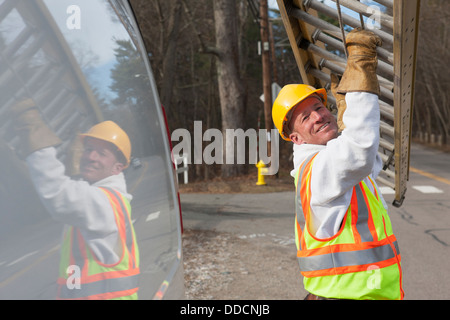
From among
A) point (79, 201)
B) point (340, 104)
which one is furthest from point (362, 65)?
point (79, 201)

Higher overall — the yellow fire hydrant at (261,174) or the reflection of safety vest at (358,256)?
the reflection of safety vest at (358,256)

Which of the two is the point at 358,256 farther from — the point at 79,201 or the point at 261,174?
the point at 261,174

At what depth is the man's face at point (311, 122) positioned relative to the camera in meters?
2.59

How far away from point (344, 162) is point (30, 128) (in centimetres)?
133

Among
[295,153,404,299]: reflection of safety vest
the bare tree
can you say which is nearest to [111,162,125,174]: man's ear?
[295,153,404,299]: reflection of safety vest

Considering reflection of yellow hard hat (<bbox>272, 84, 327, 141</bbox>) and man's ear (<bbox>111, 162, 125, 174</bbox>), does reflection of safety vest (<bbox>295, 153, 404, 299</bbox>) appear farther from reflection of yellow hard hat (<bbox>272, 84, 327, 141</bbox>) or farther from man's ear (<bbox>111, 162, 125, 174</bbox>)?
man's ear (<bbox>111, 162, 125, 174</bbox>)

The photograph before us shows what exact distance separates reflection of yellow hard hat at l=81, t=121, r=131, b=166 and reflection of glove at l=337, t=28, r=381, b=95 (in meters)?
0.94

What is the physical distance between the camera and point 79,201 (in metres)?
1.39

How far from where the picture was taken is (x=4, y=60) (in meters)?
1.17

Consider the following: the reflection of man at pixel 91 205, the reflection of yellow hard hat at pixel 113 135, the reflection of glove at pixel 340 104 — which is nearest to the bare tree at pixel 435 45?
the reflection of glove at pixel 340 104

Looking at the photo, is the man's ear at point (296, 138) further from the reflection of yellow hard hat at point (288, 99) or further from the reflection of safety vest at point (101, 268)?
the reflection of safety vest at point (101, 268)

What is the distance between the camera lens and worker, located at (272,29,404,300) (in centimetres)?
216

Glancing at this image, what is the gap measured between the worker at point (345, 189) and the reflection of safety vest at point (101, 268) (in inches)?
36.9

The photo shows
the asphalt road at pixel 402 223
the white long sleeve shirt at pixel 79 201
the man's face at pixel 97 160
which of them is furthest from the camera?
the asphalt road at pixel 402 223
